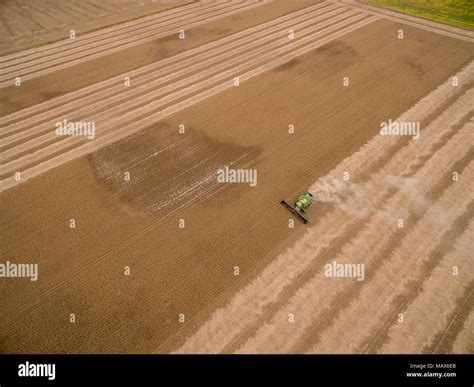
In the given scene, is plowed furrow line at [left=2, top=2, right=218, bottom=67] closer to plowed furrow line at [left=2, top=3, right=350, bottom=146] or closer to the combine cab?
plowed furrow line at [left=2, top=3, right=350, bottom=146]

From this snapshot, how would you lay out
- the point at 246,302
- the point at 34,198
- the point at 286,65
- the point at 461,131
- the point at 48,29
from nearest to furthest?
the point at 246,302 < the point at 34,198 < the point at 461,131 < the point at 286,65 < the point at 48,29

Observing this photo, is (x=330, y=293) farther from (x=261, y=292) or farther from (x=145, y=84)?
(x=145, y=84)

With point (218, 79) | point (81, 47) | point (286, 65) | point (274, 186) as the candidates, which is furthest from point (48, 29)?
point (274, 186)

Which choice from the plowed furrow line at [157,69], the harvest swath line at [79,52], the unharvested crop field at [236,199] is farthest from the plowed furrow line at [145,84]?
the harvest swath line at [79,52]

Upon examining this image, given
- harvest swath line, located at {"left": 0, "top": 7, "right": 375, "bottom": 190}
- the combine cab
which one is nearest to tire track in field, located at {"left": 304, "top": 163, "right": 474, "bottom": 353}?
the combine cab

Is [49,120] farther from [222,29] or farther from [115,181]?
[222,29]

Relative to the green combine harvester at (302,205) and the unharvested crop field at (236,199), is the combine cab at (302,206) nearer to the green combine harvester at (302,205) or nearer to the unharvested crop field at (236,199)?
the green combine harvester at (302,205)
